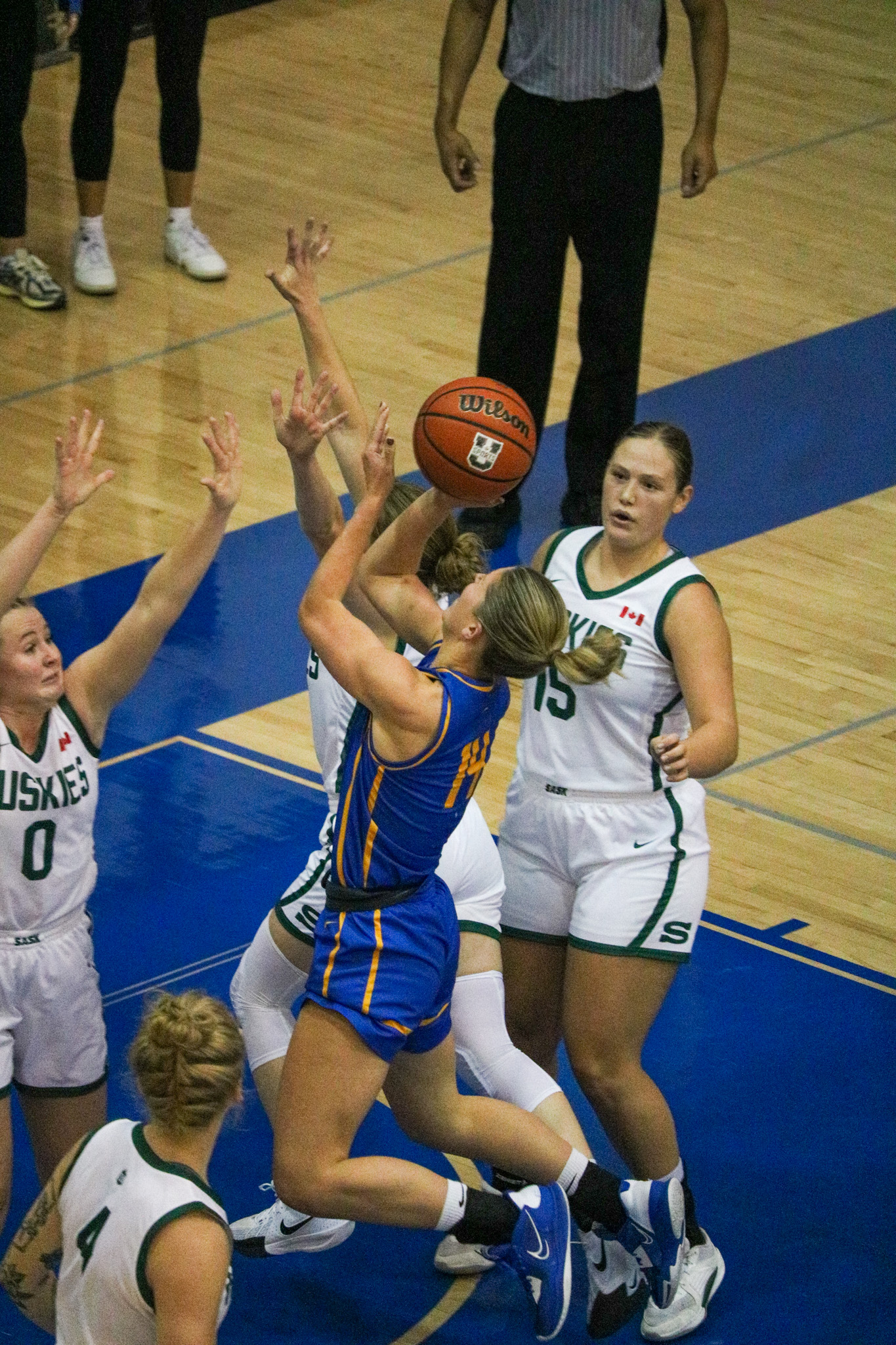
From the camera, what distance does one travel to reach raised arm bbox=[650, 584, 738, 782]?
14.0 ft

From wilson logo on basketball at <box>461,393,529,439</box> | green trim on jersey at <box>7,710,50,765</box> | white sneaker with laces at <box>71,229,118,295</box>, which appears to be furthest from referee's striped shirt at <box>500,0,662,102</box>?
green trim on jersey at <box>7,710,50,765</box>

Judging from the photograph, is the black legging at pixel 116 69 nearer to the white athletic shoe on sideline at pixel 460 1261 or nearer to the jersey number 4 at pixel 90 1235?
the white athletic shoe on sideline at pixel 460 1261

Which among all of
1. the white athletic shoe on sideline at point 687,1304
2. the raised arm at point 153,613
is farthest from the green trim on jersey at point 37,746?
the white athletic shoe on sideline at point 687,1304

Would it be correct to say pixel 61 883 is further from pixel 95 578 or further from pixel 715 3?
pixel 715 3

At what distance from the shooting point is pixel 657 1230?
435 cm

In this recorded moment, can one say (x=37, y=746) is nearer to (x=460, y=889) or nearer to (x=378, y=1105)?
(x=460, y=889)

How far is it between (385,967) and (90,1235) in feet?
2.82

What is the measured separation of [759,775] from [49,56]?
302 inches

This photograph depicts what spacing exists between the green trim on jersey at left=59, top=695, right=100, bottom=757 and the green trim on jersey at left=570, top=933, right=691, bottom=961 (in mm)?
1106

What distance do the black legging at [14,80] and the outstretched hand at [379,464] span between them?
5.53m

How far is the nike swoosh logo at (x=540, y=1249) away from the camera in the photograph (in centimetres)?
420

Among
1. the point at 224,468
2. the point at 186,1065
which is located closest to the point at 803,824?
the point at 224,468

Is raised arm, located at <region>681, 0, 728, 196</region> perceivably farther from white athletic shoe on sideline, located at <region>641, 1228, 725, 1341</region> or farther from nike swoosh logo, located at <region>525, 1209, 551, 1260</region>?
nike swoosh logo, located at <region>525, 1209, 551, 1260</region>

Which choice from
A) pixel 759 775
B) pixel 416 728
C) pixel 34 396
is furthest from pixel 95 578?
pixel 416 728
